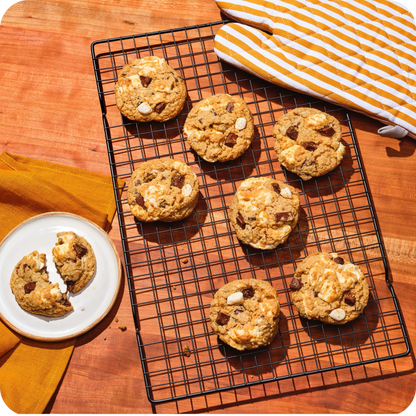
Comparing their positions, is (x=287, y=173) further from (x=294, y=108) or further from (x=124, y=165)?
(x=124, y=165)

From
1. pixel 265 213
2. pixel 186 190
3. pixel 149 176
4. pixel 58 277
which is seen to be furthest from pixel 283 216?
pixel 58 277

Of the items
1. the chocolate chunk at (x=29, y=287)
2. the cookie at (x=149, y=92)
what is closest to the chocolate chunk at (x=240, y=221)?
the cookie at (x=149, y=92)

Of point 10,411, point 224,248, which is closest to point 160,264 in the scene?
point 224,248

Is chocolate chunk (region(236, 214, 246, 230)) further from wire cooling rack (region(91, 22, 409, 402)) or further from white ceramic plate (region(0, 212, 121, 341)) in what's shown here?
white ceramic plate (region(0, 212, 121, 341))

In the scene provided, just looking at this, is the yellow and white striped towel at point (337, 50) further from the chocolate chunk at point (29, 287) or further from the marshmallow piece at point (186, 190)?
the chocolate chunk at point (29, 287)

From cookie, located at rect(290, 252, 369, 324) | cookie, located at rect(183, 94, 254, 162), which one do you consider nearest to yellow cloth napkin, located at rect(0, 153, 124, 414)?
cookie, located at rect(183, 94, 254, 162)

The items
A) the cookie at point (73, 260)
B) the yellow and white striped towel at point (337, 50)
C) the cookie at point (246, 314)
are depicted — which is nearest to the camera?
the cookie at point (246, 314)
